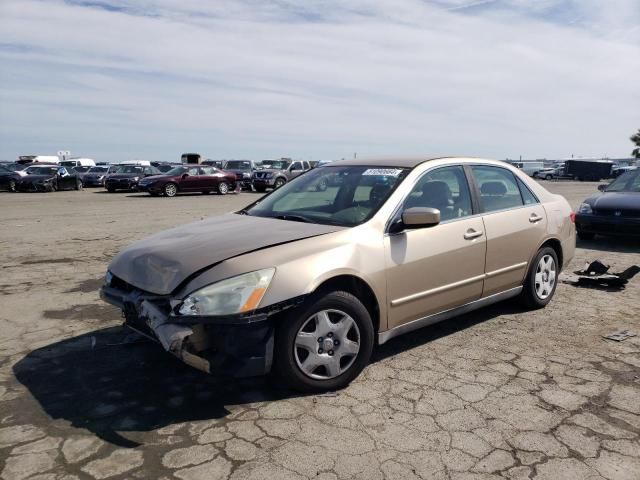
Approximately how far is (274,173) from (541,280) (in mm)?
24448

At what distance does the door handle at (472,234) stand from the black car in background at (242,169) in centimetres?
2732

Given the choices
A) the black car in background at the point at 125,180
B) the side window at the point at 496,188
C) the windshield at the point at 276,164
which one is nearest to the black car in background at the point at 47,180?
the black car in background at the point at 125,180

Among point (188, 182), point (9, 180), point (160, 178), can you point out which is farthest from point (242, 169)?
point (9, 180)

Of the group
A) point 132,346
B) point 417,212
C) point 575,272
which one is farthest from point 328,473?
point 575,272

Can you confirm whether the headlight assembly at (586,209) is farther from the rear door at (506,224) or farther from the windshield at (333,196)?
the windshield at (333,196)

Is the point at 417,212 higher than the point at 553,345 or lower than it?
higher

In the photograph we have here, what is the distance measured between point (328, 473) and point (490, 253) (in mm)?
2585

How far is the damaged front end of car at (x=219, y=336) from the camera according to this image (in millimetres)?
2980

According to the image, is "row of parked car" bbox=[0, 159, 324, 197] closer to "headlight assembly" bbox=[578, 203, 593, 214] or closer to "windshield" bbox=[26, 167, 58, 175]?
"windshield" bbox=[26, 167, 58, 175]

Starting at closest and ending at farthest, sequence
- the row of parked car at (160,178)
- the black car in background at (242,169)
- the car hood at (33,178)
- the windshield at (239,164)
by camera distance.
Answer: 1. the row of parked car at (160,178)
2. the car hood at (33,178)
3. the black car in background at (242,169)
4. the windshield at (239,164)

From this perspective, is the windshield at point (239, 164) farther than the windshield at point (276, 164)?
Yes

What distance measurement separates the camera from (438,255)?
3998 millimetres

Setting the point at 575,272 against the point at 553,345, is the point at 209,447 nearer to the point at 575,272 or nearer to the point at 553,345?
the point at 553,345

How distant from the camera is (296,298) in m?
3.13
